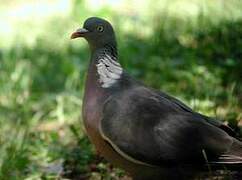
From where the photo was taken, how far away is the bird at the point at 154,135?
394 cm

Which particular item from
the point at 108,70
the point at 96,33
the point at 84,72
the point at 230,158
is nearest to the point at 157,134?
the point at 230,158

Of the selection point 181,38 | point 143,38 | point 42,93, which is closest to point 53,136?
point 42,93

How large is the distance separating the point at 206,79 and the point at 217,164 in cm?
217

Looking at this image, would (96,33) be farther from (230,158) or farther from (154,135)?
(230,158)

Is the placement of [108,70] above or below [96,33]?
below

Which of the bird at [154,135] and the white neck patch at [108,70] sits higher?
the white neck patch at [108,70]

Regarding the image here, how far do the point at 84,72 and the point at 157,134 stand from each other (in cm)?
318

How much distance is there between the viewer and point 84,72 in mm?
7090

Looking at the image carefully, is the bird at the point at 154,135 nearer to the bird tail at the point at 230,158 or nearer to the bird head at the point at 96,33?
the bird tail at the point at 230,158

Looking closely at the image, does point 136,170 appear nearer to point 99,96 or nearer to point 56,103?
point 99,96

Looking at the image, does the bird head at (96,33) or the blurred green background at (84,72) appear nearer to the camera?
the bird head at (96,33)

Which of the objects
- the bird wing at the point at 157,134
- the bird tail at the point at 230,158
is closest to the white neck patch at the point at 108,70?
the bird wing at the point at 157,134

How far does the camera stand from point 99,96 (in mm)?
4141

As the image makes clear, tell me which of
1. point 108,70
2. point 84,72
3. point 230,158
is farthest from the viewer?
point 84,72
